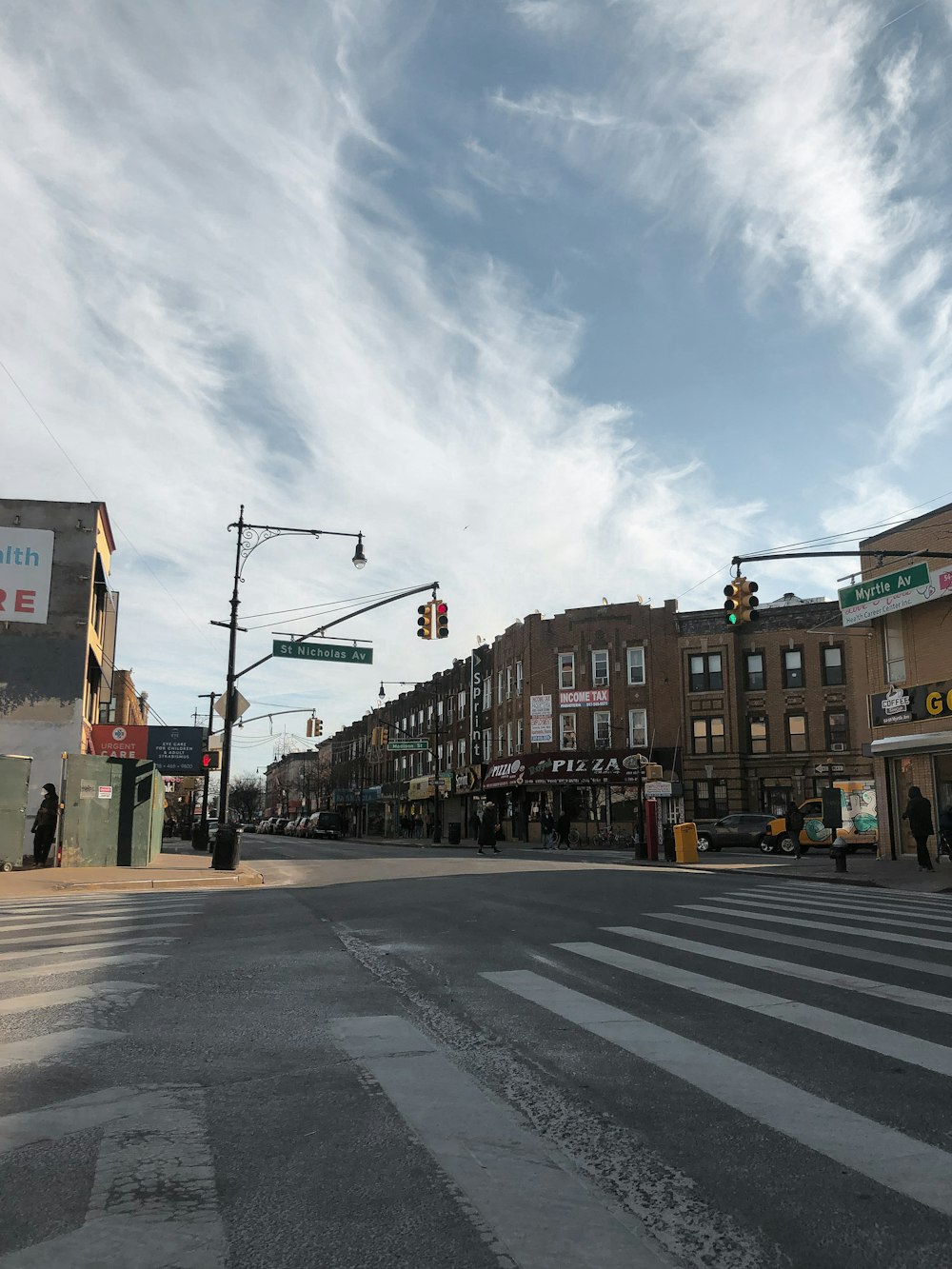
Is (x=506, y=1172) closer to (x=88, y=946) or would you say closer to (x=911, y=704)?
(x=88, y=946)

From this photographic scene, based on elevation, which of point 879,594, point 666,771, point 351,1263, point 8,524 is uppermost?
point 8,524

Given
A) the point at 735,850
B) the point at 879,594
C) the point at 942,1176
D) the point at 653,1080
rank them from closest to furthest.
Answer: the point at 942,1176 → the point at 653,1080 → the point at 879,594 → the point at 735,850

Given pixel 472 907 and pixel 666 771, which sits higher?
pixel 666 771

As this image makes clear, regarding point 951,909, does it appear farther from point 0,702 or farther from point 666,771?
point 666,771

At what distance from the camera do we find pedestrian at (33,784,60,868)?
24.0 metres

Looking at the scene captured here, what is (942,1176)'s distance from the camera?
3.66 meters

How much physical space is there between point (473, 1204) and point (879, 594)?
2635 cm

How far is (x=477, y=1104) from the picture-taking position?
4.55 meters

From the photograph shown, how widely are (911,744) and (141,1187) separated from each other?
26.0 m

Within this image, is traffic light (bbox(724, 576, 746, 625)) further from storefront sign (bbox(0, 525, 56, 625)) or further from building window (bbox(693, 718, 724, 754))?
building window (bbox(693, 718, 724, 754))

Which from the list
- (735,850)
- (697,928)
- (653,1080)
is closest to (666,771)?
(735,850)

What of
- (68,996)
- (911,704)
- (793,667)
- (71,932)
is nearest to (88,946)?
(71,932)

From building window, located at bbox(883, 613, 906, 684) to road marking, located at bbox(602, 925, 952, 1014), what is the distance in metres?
19.9

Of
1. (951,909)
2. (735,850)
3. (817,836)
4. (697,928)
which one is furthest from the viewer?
(735,850)
